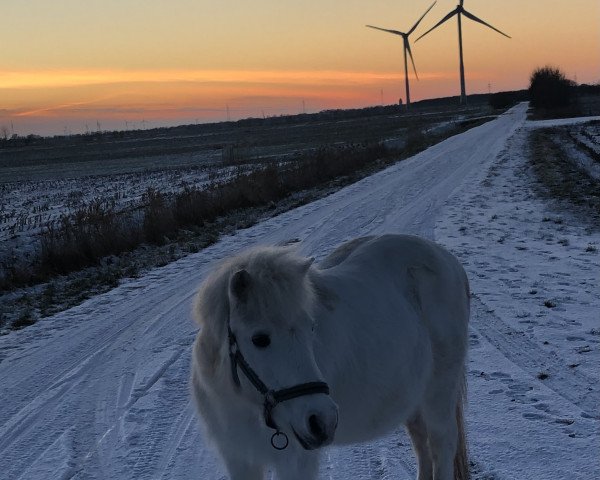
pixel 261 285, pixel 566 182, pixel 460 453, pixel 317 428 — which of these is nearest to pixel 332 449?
pixel 460 453

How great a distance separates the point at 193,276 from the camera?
31.9 feet

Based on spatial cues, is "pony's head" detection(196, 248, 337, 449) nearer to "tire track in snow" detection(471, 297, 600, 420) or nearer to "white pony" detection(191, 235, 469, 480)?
"white pony" detection(191, 235, 469, 480)

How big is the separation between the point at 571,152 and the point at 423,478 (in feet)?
73.7

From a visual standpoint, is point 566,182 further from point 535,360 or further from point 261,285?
point 261,285

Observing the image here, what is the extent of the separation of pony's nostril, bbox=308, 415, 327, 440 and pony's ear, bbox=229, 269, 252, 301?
0.56 meters

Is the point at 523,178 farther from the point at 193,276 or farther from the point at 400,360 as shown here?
the point at 400,360

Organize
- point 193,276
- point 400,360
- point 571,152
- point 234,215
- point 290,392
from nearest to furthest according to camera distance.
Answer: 1. point 290,392
2. point 400,360
3. point 193,276
4. point 234,215
5. point 571,152

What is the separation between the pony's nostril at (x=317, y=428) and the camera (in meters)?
2.48

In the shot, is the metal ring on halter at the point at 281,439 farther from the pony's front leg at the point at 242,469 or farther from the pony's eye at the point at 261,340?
the pony's eye at the point at 261,340

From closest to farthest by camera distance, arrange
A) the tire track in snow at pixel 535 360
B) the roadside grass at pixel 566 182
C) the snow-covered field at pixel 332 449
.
A: the snow-covered field at pixel 332 449 < the tire track in snow at pixel 535 360 < the roadside grass at pixel 566 182

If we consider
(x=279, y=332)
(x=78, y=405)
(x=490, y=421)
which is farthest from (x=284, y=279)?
(x=78, y=405)

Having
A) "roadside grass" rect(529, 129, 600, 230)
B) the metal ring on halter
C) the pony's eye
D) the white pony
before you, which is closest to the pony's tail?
the white pony

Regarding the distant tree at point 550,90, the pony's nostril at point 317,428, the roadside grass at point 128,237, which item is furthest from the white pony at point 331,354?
the distant tree at point 550,90

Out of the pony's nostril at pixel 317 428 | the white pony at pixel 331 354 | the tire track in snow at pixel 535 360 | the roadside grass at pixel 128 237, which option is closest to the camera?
the pony's nostril at pixel 317 428
